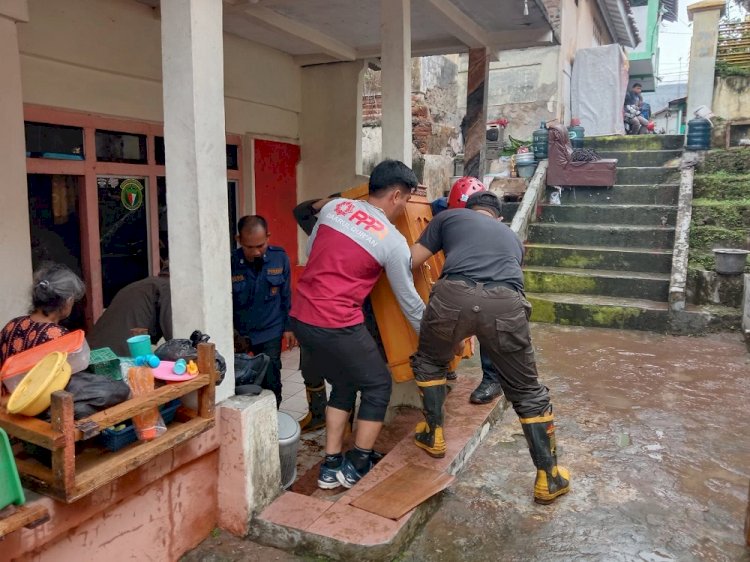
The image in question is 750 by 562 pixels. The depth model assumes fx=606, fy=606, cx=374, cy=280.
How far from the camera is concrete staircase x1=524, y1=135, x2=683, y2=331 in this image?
24.4 ft

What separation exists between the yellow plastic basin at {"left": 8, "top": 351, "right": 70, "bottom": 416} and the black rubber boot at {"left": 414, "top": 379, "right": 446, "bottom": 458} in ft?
6.68

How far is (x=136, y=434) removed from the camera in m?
2.54

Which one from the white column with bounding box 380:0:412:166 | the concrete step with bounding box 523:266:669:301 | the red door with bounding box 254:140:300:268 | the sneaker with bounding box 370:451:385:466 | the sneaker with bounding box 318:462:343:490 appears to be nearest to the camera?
the sneaker with bounding box 318:462:343:490

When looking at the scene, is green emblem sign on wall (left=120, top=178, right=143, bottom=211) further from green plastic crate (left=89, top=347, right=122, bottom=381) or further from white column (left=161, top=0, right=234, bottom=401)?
green plastic crate (left=89, top=347, right=122, bottom=381)

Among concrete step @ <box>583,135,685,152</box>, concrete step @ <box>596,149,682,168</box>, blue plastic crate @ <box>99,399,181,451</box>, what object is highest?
concrete step @ <box>583,135,685,152</box>

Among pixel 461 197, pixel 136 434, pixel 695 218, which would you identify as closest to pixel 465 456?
pixel 461 197

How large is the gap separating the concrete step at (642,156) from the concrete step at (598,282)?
3.44 meters

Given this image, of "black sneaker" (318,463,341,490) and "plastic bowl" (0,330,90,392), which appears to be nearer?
"plastic bowl" (0,330,90,392)

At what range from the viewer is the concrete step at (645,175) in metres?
9.76

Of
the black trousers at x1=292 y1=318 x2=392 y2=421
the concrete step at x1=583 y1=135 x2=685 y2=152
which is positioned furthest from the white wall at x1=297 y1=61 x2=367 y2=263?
the concrete step at x1=583 y1=135 x2=685 y2=152

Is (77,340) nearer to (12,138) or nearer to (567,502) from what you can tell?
(12,138)

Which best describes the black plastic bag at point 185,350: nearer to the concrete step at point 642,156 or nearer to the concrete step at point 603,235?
the concrete step at point 603,235

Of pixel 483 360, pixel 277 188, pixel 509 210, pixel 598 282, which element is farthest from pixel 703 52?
pixel 483 360

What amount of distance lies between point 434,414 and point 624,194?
23.7ft
